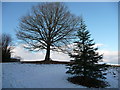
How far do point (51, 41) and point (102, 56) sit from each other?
791 centimetres

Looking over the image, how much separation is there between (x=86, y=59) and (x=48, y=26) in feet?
27.8

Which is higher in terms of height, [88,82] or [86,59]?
[86,59]

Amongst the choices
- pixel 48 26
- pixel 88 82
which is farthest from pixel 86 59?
pixel 48 26

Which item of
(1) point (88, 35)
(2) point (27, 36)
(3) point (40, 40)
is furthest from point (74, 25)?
(1) point (88, 35)

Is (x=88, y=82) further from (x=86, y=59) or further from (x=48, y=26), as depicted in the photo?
(x=48, y=26)

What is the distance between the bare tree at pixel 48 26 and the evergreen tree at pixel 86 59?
683cm

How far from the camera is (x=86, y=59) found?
21.0ft

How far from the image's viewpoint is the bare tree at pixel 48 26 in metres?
13.2

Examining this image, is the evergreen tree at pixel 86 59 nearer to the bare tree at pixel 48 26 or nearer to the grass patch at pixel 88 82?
the grass patch at pixel 88 82

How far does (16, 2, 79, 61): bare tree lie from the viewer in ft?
43.4

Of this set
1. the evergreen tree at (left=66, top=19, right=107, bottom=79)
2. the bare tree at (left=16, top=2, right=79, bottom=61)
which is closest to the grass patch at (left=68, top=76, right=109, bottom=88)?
the evergreen tree at (left=66, top=19, right=107, bottom=79)

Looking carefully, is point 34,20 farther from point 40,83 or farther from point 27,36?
point 40,83

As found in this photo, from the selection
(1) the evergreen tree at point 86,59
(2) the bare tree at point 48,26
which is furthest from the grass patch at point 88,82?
(2) the bare tree at point 48,26

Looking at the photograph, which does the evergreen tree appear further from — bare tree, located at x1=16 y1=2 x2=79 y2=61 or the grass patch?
bare tree, located at x1=16 y1=2 x2=79 y2=61
